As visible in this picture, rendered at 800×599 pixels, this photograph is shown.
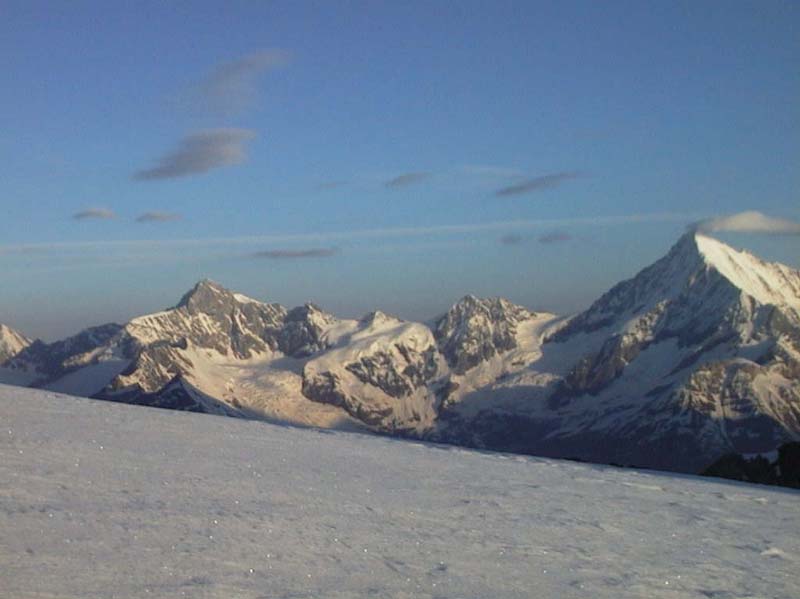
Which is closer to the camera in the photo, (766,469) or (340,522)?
(340,522)

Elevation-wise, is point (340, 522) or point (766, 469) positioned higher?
point (340, 522)

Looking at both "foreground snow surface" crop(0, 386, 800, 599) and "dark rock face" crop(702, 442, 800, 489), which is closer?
"foreground snow surface" crop(0, 386, 800, 599)

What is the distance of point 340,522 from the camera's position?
1291cm

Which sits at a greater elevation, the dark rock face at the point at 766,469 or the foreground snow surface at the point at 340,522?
the foreground snow surface at the point at 340,522

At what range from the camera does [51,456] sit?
14867mm

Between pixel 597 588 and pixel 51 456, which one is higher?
pixel 51 456

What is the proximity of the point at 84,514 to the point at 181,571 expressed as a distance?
2259 mm

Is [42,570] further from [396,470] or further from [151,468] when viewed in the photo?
[396,470]

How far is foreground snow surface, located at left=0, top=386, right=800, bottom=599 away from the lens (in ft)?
34.4

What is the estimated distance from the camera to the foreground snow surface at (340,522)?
1050 cm

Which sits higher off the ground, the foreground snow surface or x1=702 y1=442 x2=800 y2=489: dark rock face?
the foreground snow surface

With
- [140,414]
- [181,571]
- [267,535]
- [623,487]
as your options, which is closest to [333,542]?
[267,535]

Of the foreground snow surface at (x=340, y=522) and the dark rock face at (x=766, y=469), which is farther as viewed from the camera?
the dark rock face at (x=766, y=469)

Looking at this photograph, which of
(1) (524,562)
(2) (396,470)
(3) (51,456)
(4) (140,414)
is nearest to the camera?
(1) (524,562)
